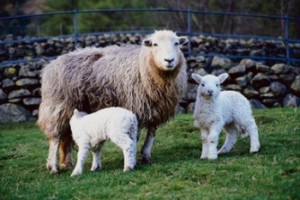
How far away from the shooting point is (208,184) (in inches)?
252

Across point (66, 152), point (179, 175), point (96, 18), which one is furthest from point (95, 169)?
point (96, 18)

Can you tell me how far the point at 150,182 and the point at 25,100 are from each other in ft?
29.6

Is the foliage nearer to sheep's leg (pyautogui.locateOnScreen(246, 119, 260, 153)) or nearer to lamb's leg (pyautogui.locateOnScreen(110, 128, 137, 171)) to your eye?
sheep's leg (pyautogui.locateOnScreen(246, 119, 260, 153))

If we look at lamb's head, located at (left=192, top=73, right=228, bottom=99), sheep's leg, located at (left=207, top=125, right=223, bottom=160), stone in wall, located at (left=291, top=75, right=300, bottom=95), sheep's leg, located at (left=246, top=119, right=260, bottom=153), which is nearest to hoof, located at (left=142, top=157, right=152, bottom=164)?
sheep's leg, located at (left=207, top=125, right=223, bottom=160)

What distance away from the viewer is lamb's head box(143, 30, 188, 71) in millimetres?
7737

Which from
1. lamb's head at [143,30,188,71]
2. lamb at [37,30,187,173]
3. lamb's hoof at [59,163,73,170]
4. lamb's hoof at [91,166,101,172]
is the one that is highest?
lamb's head at [143,30,188,71]

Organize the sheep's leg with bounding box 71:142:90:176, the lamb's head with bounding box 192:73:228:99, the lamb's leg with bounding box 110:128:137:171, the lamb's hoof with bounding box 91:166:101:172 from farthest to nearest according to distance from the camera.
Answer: the lamb's hoof with bounding box 91:166:101:172 < the lamb's head with bounding box 192:73:228:99 < the sheep's leg with bounding box 71:142:90:176 < the lamb's leg with bounding box 110:128:137:171

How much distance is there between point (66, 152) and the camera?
28.8 ft

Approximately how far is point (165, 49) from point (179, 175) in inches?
74.0

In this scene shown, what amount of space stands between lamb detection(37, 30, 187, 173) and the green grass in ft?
2.16

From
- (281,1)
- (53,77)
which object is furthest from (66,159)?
(281,1)

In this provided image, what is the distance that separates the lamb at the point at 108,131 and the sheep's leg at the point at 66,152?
821 mm

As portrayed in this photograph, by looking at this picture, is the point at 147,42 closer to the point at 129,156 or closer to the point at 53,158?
the point at 129,156

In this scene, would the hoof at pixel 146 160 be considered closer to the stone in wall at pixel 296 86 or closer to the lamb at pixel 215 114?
the lamb at pixel 215 114
